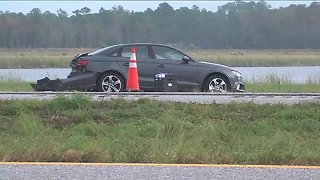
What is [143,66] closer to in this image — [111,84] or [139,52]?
[139,52]

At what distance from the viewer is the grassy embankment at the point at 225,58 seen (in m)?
42.0

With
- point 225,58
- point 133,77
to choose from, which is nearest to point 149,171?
point 133,77

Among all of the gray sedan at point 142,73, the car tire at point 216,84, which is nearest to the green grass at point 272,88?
the car tire at point 216,84

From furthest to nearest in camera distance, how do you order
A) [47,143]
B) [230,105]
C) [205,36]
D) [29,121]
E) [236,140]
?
1. [205,36]
2. [230,105]
3. [29,121]
4. [236,140]
5. [47,143]

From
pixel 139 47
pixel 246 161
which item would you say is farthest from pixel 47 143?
pixel 139 47

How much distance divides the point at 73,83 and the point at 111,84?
792mm

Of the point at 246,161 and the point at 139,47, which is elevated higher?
the point at 139,47

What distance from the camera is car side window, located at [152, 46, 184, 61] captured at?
14.5 m

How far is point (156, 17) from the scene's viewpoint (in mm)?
59906

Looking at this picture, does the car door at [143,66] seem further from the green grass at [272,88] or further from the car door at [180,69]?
the green grass at [272,88]

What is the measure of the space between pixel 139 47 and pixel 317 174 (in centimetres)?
867

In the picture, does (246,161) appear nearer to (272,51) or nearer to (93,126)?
(93,126)

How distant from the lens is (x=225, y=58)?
44.8 meters

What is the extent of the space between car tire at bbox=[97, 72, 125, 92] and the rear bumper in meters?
0.14
